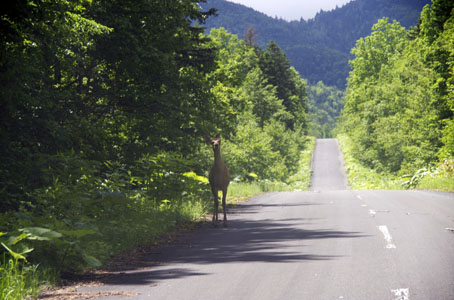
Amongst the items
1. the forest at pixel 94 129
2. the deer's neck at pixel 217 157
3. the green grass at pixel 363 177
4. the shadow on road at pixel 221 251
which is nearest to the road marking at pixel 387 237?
the shadow on road at pixel 221 251

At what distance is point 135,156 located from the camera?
1702 centimetres

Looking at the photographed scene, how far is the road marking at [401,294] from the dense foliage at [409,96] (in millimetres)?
30345

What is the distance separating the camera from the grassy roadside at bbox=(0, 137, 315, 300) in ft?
23.4

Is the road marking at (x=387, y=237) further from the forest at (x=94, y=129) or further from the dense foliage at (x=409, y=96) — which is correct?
the dense foliage at (x=409, y=96)

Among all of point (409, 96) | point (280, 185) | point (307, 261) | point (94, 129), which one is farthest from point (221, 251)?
point (409, 96)

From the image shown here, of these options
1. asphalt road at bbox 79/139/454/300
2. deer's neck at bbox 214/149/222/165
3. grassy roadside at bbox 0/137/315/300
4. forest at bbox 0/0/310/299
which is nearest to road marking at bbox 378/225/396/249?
asphalt road at bbox 79/139/454/300

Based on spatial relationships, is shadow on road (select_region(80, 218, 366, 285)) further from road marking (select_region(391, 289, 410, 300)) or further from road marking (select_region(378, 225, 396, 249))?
road marking (select_region(391, 289, 410, 300))

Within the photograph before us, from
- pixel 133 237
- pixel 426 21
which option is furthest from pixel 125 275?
pixel 426 21

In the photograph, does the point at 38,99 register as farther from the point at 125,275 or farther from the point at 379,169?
the point at 379,169

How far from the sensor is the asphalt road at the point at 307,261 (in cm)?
709

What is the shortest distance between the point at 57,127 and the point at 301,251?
20.9 ft

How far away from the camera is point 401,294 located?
6637 millimetres

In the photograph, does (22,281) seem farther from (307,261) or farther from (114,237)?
(307,261)

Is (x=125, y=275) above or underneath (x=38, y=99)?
underneath
